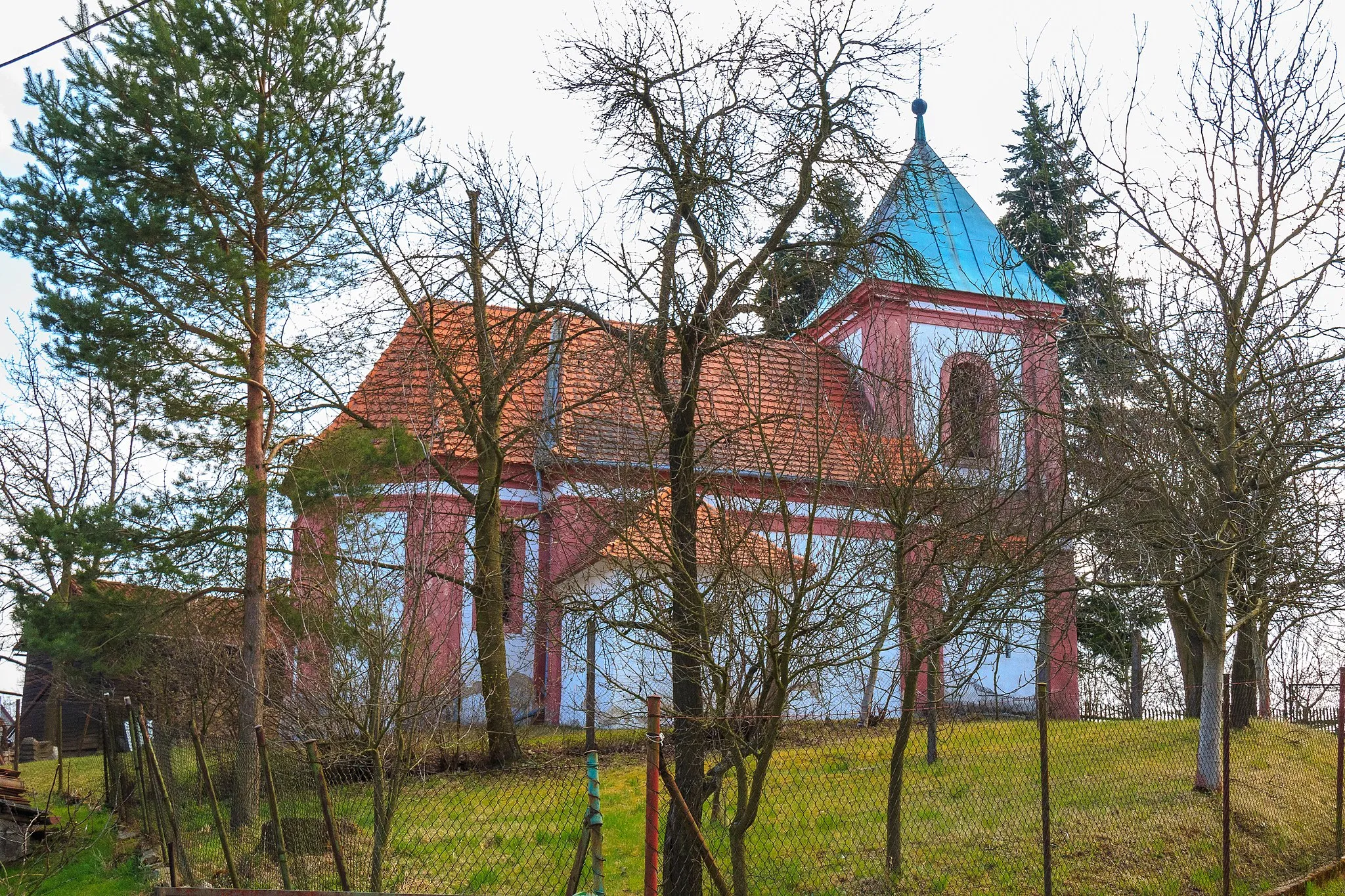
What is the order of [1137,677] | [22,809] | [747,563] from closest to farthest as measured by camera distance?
[747,563], [22,809], [1137,677]

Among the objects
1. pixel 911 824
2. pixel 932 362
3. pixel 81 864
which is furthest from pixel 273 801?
pixel 932 362

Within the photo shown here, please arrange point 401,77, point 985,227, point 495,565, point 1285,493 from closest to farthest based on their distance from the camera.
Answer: point 1285,493, point 495,565, point 401,77, point 985,227

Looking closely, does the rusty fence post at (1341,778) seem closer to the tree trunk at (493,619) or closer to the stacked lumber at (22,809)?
the tree trunk at (493,619)

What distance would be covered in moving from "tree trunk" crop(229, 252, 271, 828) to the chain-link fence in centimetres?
90

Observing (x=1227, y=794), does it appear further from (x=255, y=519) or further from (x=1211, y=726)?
(x=255, y=519)

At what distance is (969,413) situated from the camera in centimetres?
833

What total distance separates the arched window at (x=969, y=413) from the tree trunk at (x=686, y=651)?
1843 mm

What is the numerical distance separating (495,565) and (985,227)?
14.2 meters

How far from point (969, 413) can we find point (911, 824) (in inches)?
142

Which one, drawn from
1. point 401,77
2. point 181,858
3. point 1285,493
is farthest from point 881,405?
point 401,77

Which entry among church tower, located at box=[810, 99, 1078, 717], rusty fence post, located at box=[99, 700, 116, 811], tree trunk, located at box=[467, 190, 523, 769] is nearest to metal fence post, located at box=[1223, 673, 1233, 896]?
church tower, located at box=[810, 99, 1078, 717]

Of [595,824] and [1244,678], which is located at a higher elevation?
[595,824]

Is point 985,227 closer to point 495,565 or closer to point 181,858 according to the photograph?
point 495,565

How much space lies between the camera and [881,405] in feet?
28.0
